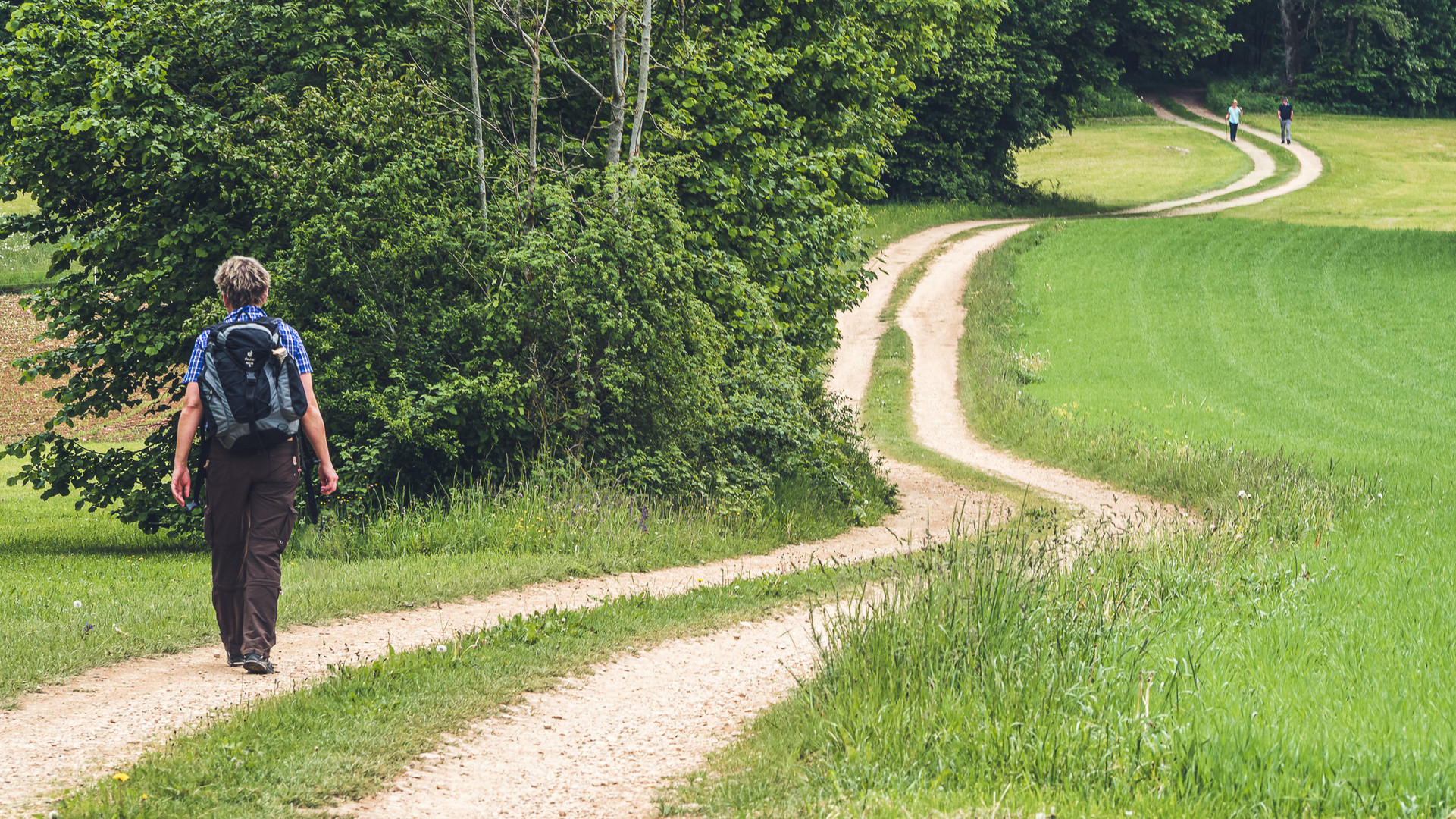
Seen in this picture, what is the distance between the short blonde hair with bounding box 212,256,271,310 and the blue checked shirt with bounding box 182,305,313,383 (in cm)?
5

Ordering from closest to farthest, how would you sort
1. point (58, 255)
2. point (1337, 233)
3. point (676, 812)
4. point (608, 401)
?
point (676, 812) < point (608, 401) < point (58, 255) < point (1337, 233)

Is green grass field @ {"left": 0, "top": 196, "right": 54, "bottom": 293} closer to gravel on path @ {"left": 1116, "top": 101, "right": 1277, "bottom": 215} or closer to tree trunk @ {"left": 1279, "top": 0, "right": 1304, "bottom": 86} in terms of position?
gravel on path @ {"left": 1116, "top": 101, "right": 1277, "bottom": 215}

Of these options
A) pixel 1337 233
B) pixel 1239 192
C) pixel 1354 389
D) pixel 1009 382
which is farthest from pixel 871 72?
pixel 1239 192

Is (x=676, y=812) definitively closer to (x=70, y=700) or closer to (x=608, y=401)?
(x=70, y=700)

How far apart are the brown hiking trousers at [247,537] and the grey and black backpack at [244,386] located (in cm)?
14

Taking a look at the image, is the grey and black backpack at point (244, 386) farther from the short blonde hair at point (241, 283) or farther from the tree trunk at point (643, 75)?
the tree trunk at point (643, 75)

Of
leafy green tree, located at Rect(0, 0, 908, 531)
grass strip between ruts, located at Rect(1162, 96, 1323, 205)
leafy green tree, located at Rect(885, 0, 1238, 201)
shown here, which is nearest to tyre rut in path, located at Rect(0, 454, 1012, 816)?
leafy green tree, located at Rect(0, 0, 908, 531)

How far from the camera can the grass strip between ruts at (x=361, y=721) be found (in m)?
5.03

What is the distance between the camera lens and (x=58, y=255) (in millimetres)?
14195

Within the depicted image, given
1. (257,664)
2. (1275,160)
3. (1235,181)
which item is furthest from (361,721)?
(1275,160)

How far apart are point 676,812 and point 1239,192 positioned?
50750 mm

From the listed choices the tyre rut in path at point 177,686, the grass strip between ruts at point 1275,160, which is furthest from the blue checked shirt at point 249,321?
the grass strip between ruts at point 1275,160

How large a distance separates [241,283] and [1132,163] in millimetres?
56272

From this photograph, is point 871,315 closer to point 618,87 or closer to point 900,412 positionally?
point 900,412
